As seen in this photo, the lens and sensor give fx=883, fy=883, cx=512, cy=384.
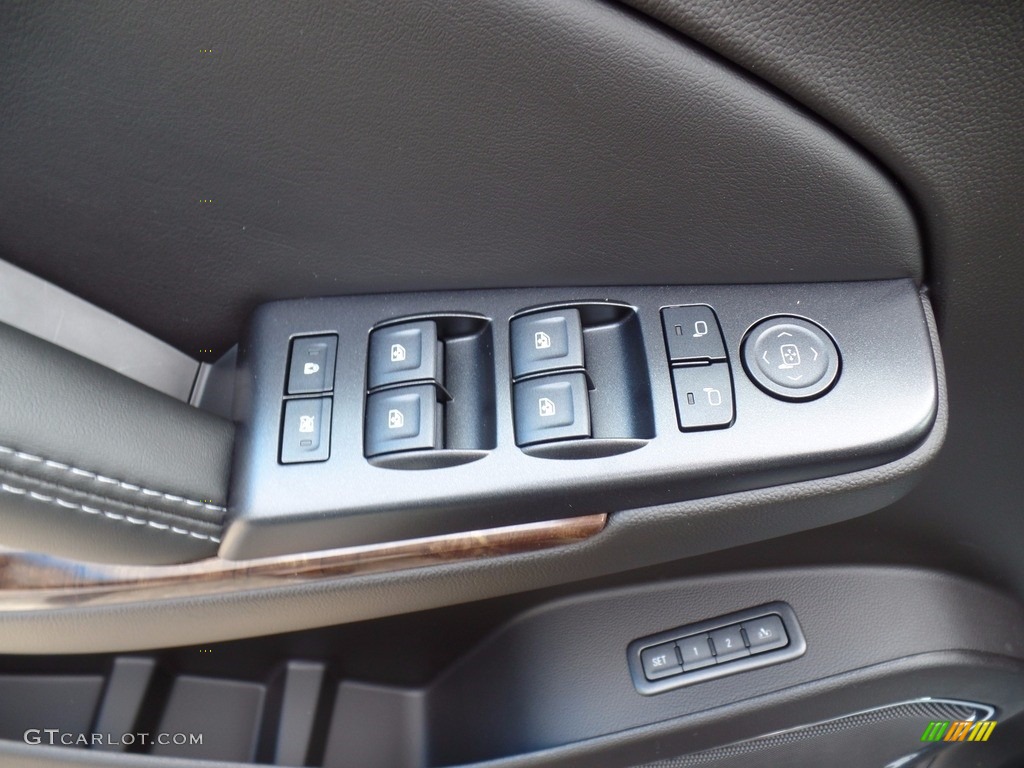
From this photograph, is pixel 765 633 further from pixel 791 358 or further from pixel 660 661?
pixel 791 358

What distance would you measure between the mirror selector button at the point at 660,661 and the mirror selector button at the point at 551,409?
12.7 inches

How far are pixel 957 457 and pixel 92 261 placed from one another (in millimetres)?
716

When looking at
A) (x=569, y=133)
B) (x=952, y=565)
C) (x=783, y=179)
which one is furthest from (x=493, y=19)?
(x=952, y=565)

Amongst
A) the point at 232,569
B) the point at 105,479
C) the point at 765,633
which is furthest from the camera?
the point at 765,633

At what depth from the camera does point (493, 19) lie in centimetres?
53

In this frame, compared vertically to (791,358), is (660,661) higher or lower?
lower

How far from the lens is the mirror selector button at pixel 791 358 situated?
65 cm

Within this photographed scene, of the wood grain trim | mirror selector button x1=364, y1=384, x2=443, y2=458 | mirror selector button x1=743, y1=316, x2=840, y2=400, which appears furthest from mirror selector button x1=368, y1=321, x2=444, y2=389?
mirror selector button x1=743, y1=316, x2=840, y2=400

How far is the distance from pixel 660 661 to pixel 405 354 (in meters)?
0.41

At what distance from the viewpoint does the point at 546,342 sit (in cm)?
68

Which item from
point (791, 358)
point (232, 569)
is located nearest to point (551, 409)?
point (791, 358)

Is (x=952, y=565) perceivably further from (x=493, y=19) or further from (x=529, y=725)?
(x=493, y=19)

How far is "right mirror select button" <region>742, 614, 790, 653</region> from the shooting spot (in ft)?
2.79

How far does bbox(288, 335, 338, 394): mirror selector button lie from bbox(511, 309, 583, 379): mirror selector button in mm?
147
